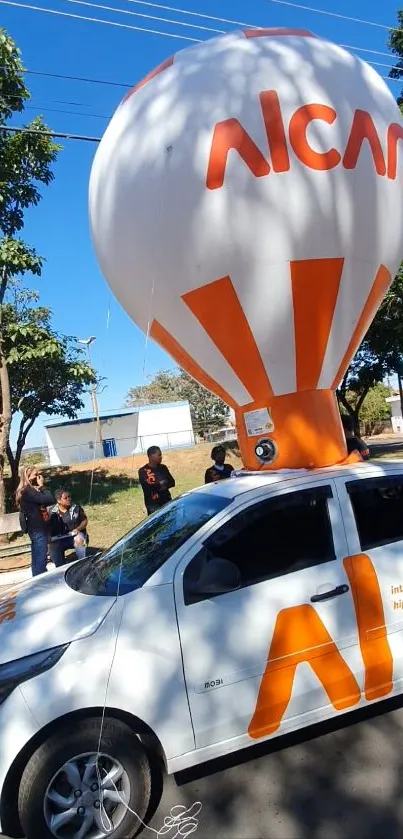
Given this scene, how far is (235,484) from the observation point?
3334 millimetres

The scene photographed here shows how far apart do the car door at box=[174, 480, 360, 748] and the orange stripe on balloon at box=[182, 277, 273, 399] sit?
44.5 inches

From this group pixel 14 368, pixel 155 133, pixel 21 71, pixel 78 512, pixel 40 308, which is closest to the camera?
pixel 155 133

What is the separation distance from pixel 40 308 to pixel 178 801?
52.2ft

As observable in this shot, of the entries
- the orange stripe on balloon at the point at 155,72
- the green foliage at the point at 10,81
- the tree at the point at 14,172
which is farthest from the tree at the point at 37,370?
the orange stripe on balloon at the point at 155,72

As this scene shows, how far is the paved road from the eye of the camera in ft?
8.10

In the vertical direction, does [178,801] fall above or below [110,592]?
below

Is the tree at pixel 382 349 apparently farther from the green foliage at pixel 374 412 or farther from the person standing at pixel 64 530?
the green foliage at pixel 374 412

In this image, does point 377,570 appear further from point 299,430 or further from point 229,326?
point 229,326

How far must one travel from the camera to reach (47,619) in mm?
2658

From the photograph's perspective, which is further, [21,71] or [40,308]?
[40,308]

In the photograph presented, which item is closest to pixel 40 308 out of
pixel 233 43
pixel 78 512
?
pixel 78 512

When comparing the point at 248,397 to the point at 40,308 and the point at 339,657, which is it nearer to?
the point at 339,657

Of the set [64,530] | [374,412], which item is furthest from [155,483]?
[374,412]

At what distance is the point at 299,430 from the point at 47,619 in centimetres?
211
